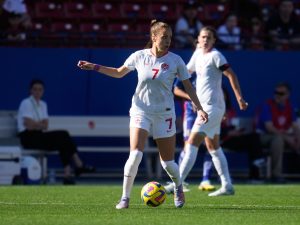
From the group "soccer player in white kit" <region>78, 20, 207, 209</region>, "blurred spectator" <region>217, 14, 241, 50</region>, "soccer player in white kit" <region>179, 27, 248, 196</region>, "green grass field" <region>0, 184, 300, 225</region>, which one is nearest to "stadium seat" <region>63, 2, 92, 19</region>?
"blurred spectator" <region>217, 14, 241, 50</region>

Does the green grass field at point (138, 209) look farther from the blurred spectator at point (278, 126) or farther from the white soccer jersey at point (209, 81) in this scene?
the blurred spectator at point (278, 126)

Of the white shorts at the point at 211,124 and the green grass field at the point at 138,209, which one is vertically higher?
the white shorts at the point at 211,124

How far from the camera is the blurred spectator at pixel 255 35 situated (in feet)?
65.1

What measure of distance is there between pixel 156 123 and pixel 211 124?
2468 mm

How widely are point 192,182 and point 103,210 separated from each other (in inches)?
335

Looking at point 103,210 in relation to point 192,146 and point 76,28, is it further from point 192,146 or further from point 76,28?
point 76,28

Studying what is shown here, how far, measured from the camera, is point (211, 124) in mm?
13367

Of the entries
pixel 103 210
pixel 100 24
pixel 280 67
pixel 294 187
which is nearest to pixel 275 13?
pixel 280 67

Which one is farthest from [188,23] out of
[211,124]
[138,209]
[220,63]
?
[138,209]

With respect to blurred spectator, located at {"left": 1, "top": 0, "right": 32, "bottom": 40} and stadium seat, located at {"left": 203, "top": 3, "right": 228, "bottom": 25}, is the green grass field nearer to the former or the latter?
blurred spectator, located at {"left": 1, "top": 0, "right": 32, "bottom": 40}

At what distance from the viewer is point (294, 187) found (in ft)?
52.1

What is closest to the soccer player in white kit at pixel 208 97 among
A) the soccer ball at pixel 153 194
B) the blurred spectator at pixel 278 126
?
the soccer ball at pixel 153 194

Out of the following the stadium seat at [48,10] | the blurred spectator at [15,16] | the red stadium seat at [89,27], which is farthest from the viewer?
the red stadium seat at [89,27]

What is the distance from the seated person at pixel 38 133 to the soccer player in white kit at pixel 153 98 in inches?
285
